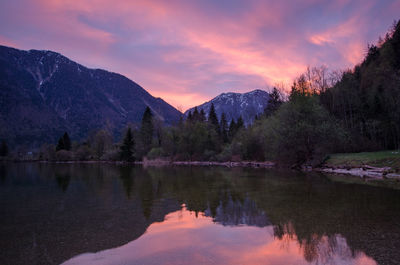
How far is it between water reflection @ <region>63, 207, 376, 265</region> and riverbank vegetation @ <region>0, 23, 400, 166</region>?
28973 millimetres

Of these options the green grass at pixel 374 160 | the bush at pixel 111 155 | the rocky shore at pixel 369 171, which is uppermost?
the bush at pixel 111 155

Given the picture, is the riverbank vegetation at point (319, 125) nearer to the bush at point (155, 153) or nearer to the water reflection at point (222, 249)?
the bush at point (155, 153)

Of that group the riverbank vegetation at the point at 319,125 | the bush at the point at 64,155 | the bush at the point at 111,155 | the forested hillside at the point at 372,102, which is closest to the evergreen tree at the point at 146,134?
the riverbank vegetation at the point at 319,125

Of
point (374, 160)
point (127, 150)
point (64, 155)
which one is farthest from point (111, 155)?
point (374, 160)

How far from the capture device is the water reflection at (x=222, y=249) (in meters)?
5.30

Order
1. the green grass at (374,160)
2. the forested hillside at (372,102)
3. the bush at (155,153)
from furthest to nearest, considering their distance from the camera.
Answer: the bush at (155,153)
the forested hillside at (372,102)
the green grass at (374,160)

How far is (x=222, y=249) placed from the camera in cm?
598

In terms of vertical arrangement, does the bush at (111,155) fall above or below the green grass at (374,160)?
above

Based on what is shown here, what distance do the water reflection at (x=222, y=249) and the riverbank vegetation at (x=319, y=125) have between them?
1141 inches

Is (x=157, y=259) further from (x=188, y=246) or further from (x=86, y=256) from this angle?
(x=86, y=256)

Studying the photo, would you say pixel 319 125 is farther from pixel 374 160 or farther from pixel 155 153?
pixel 155 153

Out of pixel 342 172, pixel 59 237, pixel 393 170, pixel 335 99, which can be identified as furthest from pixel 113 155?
pixel 59 237

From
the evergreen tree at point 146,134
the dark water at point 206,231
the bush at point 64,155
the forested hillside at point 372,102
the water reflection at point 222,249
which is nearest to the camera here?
the water reflection at point 222,249

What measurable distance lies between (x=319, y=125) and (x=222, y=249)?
32.6 metres
